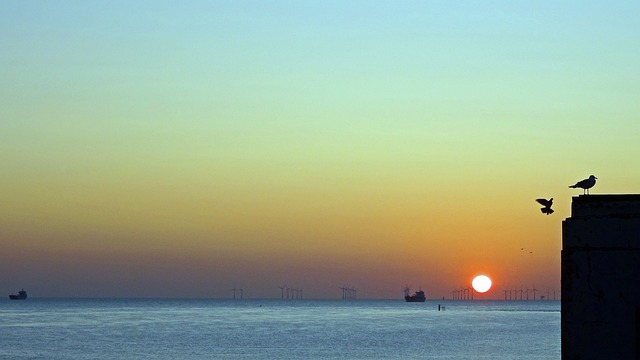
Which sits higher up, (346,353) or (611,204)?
(611,204)

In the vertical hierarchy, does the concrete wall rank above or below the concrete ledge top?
below

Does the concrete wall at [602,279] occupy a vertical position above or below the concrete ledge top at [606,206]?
below

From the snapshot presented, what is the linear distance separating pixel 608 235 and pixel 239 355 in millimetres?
84840

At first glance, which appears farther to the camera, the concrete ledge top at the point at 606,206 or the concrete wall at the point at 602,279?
the concrete ledge top at the point at 606,206

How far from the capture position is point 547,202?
2478 cm

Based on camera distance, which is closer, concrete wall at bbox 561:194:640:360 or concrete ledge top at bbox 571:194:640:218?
concrete wall at bbox 561:194:640:360

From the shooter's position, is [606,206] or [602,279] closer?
[602,279]

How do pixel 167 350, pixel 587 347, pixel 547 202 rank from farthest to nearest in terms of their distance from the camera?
1. pixel 167 350
2. pixel 547 202
3. pixel 587 347

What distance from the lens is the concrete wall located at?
74.4ft

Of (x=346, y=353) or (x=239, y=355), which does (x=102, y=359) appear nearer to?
(x=239, y=355)

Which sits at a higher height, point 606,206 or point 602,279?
point 606,206

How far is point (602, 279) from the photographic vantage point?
2300cm

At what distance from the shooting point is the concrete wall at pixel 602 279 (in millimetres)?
22672

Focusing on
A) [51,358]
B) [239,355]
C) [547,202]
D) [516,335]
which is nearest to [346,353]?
[239,355]
